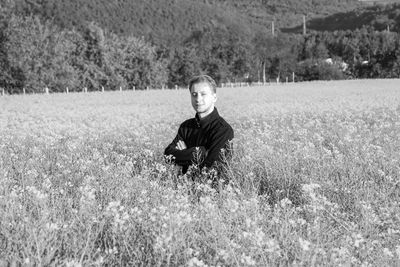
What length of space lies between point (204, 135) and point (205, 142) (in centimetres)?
9

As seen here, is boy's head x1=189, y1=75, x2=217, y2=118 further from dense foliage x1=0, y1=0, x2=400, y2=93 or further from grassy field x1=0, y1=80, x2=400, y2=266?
dense foliage x1=0, y1=0, x2=400, y2=93

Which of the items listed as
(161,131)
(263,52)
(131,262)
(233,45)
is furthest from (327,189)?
(263,52)

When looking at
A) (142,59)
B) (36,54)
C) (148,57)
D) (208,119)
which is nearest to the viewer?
(208,119)

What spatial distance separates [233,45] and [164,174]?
82.4 metres

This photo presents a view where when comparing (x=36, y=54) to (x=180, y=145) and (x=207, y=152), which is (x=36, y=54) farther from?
(x=207, y=152)

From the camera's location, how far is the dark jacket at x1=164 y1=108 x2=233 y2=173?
526 cm

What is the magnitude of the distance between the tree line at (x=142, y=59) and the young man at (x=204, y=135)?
4978cm

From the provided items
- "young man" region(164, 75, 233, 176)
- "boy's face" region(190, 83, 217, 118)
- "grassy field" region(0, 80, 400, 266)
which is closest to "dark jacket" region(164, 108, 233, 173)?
"young man" region(164, 75, 233, 176)

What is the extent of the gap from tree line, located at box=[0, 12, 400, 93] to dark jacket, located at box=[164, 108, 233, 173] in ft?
163

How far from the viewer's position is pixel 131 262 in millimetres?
2691

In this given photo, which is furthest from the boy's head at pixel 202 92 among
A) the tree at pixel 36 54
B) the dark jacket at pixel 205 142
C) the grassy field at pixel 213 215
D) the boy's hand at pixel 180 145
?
the tree at pixel 36 54

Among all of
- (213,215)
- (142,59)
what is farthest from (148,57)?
(213,215)

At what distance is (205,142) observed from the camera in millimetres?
5523

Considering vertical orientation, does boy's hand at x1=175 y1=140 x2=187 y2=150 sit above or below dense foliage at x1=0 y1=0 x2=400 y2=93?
below
